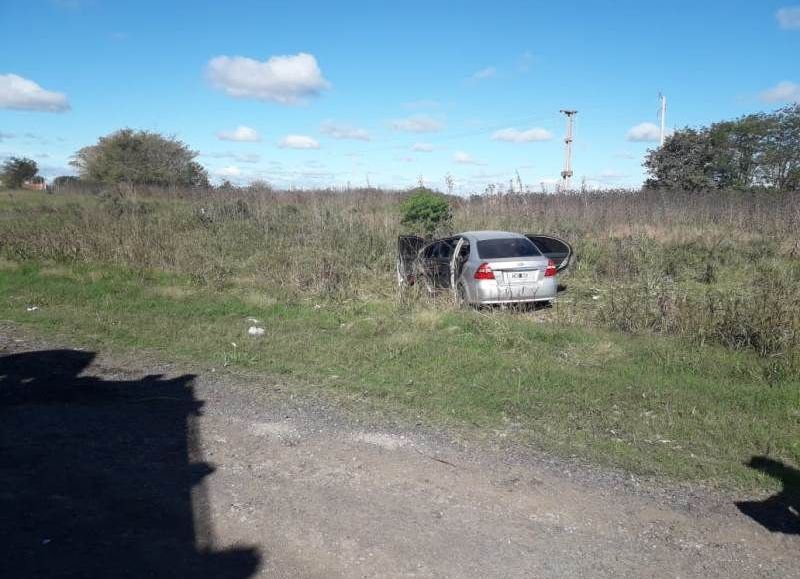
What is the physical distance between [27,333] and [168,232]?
842 cm

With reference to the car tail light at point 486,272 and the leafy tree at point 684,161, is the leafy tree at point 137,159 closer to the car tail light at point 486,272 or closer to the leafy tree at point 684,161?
the leafy tree at point 684,161

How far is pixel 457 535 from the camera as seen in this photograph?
12.8 ft

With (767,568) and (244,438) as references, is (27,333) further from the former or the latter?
(767,568)

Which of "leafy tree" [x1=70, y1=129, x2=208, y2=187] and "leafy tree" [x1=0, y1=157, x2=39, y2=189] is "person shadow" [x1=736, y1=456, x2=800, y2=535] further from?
"leafy tree" [x1=0, y1=157, x2=39, y2=189]

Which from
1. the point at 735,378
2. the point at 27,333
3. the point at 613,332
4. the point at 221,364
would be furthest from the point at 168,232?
the point at 735,378

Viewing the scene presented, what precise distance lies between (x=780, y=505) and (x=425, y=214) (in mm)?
14796

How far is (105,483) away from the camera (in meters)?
4.52

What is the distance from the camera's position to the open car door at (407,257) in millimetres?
12696

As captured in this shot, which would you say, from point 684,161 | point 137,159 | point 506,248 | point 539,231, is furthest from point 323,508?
point 137,159

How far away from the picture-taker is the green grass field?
580cm

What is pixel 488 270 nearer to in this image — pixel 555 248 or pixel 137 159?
pixel 555 248

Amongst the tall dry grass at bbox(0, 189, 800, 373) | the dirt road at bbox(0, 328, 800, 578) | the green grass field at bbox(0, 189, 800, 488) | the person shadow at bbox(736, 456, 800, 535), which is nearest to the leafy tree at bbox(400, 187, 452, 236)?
the tall dry grass at bbox(0, 189, 800, 373)

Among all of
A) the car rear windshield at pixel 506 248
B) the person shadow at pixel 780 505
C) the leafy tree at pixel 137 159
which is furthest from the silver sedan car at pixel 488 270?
the leafy tree at pixel 137 159

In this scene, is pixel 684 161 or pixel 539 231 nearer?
pixel 539 231
